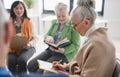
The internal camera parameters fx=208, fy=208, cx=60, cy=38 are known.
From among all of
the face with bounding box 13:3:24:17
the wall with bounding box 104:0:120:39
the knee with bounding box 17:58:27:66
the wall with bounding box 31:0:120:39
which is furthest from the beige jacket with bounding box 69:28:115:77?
the wall with bounding box 104:0:120:39

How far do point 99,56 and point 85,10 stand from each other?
40 cm

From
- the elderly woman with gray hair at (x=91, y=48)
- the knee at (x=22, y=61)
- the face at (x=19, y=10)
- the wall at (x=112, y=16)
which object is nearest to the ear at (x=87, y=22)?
the elderly woman with gray hair at (x=91, y=48)

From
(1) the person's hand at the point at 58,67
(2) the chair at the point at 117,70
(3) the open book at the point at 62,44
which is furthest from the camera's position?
(3) the open book at the point at 62,44

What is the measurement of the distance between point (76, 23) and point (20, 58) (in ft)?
3.37

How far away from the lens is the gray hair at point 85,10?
1.61 meters

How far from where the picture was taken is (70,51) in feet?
7.57

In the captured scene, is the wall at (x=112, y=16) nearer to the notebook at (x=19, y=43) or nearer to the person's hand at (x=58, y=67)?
the notebook at (x=19, y=43)

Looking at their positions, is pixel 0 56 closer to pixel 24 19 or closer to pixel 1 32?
pixel 1 32

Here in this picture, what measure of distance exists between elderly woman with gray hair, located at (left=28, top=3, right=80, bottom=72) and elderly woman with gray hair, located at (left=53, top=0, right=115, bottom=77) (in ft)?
1.96

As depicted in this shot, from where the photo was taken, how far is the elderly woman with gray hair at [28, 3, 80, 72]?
2.32 metres

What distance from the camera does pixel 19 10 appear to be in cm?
268

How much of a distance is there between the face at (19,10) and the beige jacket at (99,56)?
1.39 meters

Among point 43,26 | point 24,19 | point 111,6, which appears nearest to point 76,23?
point 24,19

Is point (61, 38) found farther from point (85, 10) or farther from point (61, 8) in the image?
point (85, 10)
